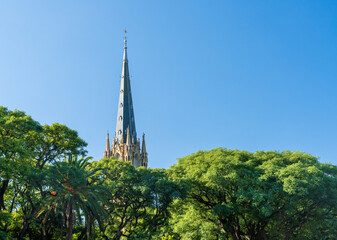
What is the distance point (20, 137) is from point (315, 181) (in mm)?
25274

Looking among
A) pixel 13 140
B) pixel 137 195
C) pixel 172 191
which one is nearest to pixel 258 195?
pixel 172 191

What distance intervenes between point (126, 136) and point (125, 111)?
6.92 meters

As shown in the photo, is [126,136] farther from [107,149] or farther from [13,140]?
[13,140]

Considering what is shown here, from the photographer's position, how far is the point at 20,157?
25953mm

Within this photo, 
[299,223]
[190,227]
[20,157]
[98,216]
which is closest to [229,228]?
[190,227]

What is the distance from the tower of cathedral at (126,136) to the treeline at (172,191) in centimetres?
4297

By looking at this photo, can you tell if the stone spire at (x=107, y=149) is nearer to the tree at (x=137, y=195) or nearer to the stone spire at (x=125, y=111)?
the stone spire at (x=125, y=111)

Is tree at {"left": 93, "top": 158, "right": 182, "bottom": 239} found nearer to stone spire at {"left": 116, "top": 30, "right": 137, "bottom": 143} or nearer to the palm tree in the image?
the palm tree

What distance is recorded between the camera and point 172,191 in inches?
1261

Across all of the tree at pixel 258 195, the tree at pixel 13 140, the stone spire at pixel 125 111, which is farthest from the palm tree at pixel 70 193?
the stone spire at pixel 125 111

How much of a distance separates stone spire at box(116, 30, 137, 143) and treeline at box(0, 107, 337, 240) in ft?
151

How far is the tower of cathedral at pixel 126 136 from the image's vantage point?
81.4 m

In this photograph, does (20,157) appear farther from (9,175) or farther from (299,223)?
(299,223)

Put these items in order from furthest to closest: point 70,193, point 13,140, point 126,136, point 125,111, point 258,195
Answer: point 125,111 < point 126,136 < point 258,195 < point 13,140 < point 70,193
